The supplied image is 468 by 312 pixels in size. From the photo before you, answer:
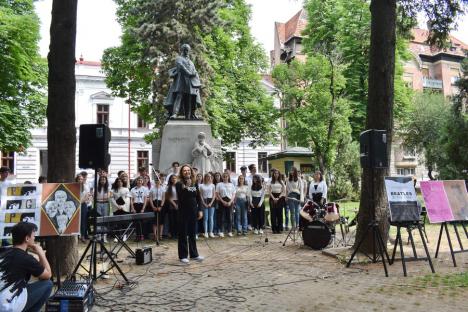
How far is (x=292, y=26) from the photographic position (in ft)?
174

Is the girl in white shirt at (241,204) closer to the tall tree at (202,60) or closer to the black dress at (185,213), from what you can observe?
the black dress at (185,213)

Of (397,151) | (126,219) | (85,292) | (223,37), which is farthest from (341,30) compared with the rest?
(85,292)

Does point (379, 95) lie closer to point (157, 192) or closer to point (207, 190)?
point (207, 190)

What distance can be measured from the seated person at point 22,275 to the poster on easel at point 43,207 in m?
1.47

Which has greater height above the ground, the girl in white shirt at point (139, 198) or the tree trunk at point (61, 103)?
the tree trunk at point (61, 103)

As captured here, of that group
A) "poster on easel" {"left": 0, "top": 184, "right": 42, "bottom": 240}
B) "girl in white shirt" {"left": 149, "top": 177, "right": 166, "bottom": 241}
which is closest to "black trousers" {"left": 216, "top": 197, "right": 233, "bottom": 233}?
"girl in white shirt" {"left": 149, "top": 177, "right": 166, "bottom": 241}

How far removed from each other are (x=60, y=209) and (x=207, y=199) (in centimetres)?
574

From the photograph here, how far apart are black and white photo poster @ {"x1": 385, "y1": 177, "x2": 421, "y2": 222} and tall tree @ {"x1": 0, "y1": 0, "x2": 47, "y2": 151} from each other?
1671cm

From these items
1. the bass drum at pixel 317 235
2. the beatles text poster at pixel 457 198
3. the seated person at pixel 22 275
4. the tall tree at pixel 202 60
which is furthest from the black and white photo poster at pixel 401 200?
the tall tree at pixel 202 60

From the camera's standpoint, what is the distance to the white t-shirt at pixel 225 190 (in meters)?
12.1

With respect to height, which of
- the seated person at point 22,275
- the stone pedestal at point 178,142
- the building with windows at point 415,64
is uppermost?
the building with windows at point 415,64

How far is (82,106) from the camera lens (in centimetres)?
4191

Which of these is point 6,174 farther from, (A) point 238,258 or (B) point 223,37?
(B) point 223,37

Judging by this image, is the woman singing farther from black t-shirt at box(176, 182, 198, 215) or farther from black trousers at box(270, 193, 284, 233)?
black trousers at box(270, 193, 284, 233)
